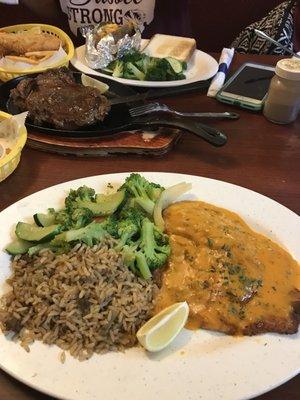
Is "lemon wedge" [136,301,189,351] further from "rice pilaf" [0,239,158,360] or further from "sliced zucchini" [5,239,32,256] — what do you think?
"sliced zucchini" [5,239,32,256]

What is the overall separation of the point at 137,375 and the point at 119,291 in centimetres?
27

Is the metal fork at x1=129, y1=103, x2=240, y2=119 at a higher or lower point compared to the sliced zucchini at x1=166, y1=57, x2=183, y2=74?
lower

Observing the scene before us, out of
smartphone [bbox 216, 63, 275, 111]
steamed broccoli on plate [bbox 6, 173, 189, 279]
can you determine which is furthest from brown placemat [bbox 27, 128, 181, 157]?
smartphone [bbox 216, 63, 275, 111]

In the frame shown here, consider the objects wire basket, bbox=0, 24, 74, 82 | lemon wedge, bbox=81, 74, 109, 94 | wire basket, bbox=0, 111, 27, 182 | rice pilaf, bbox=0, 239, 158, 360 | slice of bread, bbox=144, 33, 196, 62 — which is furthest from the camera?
slice of bread, bbox=144, 33, 196, 62

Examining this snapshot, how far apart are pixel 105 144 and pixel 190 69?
926 mm

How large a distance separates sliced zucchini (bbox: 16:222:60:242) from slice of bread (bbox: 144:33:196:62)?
1.55 meters

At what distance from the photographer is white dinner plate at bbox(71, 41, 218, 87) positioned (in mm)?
2533

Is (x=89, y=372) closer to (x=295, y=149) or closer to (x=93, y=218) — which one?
(x=93, y=218)

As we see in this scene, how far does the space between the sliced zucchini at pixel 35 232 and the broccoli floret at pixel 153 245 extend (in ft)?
0.95

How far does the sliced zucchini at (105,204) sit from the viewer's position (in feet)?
5.43

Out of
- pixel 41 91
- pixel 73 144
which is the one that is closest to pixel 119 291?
pixel 73 144

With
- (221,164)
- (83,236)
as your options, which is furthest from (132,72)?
(83,236)

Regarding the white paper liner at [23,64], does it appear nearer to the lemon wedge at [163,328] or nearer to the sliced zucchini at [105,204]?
the sliced zucchini at [105,204]

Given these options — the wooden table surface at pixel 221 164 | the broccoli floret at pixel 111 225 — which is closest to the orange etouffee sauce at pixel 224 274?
the broccoli floret at pixel 111 225
